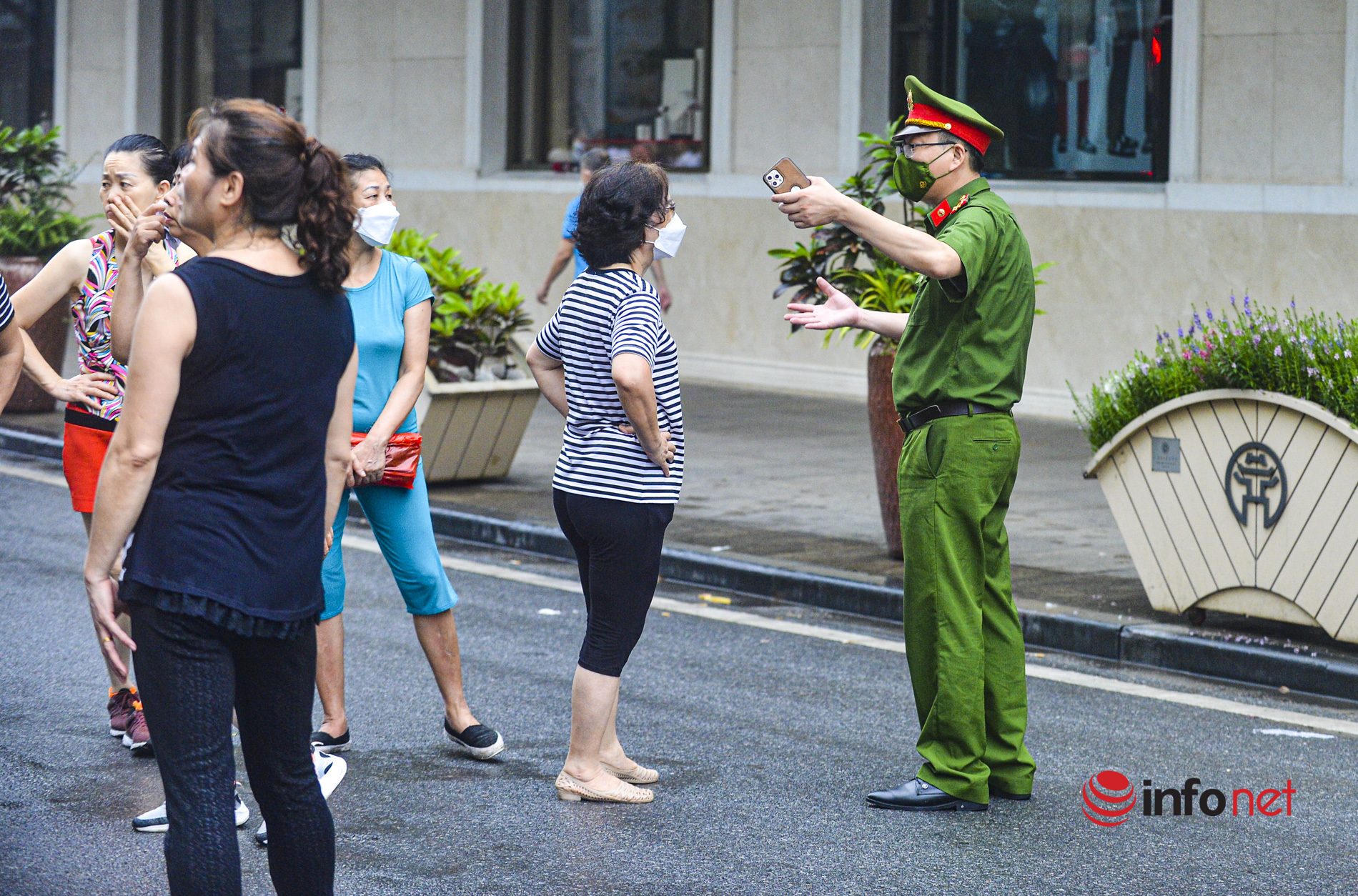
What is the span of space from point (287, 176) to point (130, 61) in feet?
60.0

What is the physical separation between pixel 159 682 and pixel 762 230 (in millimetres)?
Result: 11810

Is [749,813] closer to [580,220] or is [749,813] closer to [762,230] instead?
[580,220]


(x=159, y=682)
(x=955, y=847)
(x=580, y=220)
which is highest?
(x=580, y=220)

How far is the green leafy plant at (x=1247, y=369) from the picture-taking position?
6414mm

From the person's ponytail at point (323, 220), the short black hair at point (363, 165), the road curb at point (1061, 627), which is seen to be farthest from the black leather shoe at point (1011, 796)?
the person's ponytail at point (323, 220)

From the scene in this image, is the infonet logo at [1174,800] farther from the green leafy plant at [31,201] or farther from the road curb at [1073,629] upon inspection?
the green leafy plant at [31,201]

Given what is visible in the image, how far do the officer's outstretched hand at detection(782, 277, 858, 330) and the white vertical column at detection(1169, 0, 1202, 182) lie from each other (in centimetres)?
798

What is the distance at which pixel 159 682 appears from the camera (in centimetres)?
329

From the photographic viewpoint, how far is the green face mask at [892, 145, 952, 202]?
5035 millimetres

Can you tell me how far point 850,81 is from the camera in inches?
555

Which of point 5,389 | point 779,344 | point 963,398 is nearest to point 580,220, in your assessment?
point 963,398

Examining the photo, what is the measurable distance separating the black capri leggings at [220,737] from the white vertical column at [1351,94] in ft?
32.1

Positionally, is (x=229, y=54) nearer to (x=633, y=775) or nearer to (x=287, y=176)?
(x=633, y=775)

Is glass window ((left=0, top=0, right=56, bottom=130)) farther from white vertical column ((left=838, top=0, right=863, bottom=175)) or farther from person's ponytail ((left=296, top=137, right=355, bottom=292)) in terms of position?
person's ponytail ((left=296, top=137, right=355, bottom=292))
